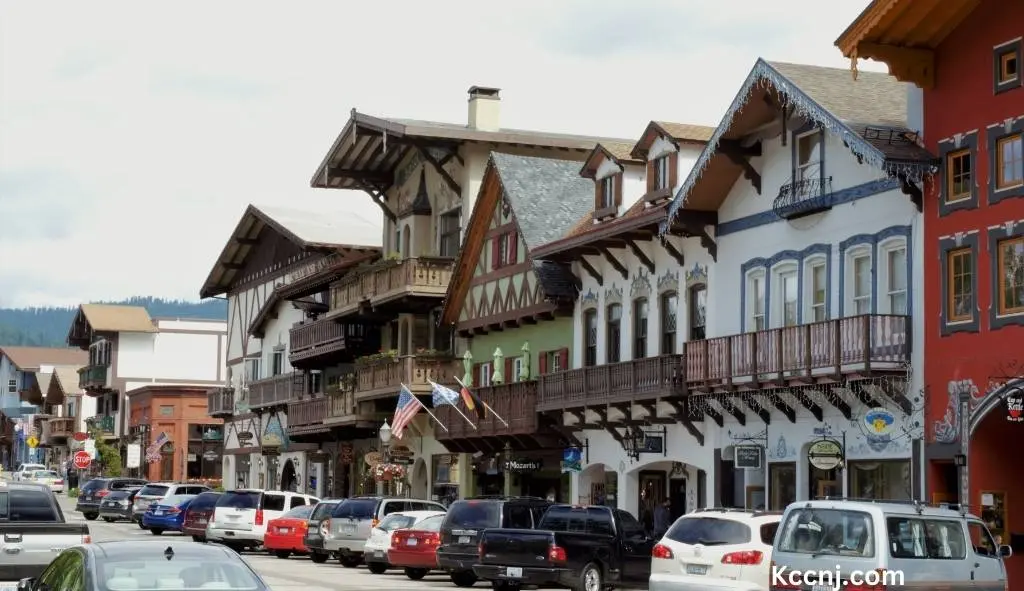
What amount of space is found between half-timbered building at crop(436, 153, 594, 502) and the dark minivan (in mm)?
11484

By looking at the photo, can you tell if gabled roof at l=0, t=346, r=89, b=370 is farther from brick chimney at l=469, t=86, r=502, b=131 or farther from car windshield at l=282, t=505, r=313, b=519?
car windshield at l=282, t=505, r=313, b=519

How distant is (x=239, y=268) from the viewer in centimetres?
7875

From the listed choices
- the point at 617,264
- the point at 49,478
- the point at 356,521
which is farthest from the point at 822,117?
the point at 49,478

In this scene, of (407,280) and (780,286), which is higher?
(407,280)

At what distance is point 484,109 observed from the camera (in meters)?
54.1

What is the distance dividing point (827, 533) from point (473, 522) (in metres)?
12.3

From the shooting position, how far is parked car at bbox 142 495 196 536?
50312 mm

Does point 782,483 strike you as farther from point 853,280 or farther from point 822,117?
point 822,117

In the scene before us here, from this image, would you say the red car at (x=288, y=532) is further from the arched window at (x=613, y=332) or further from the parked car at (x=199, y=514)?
the arched window at (x=613, y=332)

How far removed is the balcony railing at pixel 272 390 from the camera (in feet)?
221

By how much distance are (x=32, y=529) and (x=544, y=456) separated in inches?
978

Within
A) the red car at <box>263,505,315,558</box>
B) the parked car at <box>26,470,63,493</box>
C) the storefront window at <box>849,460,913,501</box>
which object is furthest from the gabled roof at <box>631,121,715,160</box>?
the parked car at <box>26,470,63,493</box>

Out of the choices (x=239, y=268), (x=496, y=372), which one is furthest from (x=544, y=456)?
(x=239, y=268)

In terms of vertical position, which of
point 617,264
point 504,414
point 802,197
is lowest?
point 504,414
